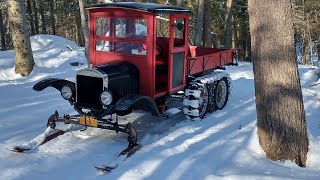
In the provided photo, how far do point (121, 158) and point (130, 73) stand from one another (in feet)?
6.31

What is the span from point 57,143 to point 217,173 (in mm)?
2815

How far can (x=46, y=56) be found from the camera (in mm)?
16453

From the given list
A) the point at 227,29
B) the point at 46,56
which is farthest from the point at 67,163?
the point at 227,29

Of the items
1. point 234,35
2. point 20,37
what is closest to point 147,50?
point 20,37

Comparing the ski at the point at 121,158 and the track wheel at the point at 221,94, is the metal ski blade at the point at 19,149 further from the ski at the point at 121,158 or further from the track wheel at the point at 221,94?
the track wheel at the point at 221,94

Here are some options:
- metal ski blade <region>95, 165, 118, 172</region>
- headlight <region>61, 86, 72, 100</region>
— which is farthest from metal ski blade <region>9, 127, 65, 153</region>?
metal ski blade <region>95, 165, 118, 172</region>

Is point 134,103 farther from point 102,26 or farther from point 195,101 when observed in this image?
point 195,101

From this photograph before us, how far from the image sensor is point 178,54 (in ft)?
26.3

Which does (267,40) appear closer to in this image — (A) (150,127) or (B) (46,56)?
(A) (150,127)

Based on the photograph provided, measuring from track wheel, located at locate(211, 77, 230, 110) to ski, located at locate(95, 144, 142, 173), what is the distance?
365cm

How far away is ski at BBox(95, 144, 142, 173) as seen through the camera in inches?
204

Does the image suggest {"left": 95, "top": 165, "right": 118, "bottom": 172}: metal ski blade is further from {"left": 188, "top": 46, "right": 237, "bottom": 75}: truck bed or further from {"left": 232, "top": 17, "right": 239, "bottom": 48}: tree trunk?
{"left": 232, "top": 17, "right": 239, "bottom": 48}: tree trunk

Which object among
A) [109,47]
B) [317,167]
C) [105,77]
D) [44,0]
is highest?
[44,0]

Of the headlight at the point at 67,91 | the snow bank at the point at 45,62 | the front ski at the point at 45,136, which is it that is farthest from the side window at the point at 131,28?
the snow bank at the point at 45,62
